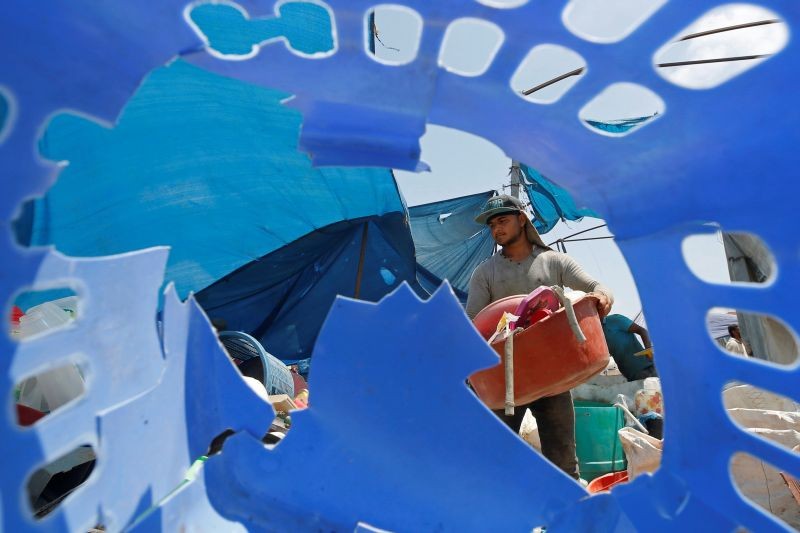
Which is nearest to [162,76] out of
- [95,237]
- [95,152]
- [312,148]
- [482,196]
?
[95,152]

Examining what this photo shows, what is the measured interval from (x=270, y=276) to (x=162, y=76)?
173cm

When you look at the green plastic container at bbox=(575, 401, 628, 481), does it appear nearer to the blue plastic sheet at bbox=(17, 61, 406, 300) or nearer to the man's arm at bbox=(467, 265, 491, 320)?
the man's arm at bbox=(467, 265, 491, 320)

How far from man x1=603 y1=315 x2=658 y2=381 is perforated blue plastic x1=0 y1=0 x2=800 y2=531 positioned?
12.7 feet

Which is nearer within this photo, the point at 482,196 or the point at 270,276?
the point at 270,276

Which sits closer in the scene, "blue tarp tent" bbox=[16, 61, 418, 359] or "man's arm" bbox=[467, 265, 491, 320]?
"man's arm" bbox=[467, 265, 491, 320]

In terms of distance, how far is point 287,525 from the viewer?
557 millimetres

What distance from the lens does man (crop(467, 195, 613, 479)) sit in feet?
4.54

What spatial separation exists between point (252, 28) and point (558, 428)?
3.86 ft

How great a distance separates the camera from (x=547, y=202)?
6.65m

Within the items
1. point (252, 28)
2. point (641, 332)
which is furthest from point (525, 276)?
point (641, 332)

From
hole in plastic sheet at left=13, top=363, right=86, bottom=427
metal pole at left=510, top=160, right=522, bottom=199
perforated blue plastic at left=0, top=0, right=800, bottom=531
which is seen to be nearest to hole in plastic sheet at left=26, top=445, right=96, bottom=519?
hole in plastic sheet at left=13, top=363, right=86, bottom=427

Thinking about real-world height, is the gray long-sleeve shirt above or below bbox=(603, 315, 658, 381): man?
above

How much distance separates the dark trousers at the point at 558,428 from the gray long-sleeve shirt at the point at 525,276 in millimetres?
291

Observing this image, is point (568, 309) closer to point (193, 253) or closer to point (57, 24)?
point (57, 24)
